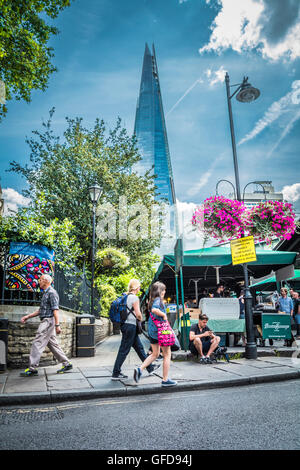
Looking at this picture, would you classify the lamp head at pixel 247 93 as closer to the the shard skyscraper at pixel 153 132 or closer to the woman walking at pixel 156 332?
the woman walking at pixel 156 332

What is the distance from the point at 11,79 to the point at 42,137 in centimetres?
759

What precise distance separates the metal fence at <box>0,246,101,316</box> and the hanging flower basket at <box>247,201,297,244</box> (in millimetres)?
5401

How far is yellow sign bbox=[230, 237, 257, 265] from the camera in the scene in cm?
827

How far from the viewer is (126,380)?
5918 mm

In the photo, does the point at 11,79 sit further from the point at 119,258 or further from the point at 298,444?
the point at 298,444

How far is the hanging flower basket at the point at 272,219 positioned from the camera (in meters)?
8.28

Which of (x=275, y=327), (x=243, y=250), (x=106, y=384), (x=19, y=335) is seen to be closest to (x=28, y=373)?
(x=19, y=335)

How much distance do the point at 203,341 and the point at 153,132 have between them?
6395 inches

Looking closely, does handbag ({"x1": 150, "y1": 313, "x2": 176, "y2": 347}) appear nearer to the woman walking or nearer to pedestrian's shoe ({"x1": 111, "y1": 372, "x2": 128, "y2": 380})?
the woman walking

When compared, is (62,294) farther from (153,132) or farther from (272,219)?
(153,132)

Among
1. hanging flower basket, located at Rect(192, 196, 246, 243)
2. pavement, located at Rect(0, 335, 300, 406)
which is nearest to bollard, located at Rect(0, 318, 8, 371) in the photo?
pavement, located at Rect(0, 335, 300, 406)

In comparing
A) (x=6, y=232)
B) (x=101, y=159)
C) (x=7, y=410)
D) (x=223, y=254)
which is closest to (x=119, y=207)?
(x=101, y=159)

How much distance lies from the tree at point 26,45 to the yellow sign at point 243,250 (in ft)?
28.5

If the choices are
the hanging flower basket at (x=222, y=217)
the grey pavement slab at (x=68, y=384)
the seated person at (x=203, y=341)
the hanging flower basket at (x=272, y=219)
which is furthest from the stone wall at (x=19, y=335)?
the hanging flower basket at (x=272, y=219)
